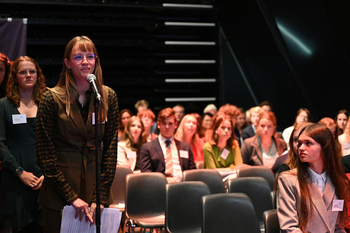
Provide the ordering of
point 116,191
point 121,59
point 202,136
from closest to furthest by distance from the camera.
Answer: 1. point 116,191
2. point 202,136
3. point 121,59

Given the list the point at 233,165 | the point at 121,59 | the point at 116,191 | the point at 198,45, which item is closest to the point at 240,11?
the point at 198,45

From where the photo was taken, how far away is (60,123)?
1.86 metres

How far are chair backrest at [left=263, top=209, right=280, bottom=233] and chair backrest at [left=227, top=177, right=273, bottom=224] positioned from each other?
1.01 metres

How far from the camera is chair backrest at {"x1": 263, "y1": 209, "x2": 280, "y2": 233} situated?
222 centimetres

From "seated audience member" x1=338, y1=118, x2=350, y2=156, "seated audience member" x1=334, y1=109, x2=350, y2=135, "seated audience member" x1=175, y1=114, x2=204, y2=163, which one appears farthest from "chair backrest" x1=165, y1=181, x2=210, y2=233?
"seated audience member" x1=334, y1=109, x2=350, y2=135

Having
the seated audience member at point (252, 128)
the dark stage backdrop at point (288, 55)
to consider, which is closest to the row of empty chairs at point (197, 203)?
the seated audience member at point (252, 128)

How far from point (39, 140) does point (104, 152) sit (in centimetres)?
33

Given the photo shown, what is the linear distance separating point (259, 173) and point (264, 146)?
0.64 meters

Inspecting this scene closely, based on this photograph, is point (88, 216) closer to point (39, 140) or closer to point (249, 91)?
point (39, 140)

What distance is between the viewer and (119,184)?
3.96 meters

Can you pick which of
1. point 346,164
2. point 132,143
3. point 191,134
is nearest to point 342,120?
point 191,134

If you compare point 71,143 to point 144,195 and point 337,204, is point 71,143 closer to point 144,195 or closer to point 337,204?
point 337,204

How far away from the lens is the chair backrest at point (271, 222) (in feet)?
7.30

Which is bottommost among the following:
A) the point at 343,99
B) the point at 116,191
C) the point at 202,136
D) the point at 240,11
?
the point at 116,191
